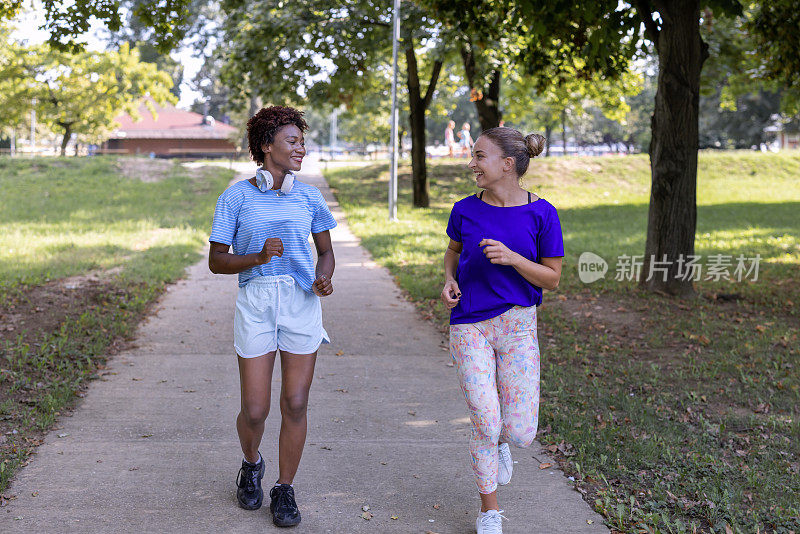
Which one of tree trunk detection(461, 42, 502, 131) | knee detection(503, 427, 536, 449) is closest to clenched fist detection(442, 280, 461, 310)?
knee detection(503, 427, 536, 449)

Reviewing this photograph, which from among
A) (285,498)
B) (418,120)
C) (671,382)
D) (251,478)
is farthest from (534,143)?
(418,120)

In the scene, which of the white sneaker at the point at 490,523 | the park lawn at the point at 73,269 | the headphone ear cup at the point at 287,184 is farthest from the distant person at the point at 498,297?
the park lawn at the point at 73,269

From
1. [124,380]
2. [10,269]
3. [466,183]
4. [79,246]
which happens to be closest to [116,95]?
[466,183]

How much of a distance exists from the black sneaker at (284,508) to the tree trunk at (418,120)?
18745mm

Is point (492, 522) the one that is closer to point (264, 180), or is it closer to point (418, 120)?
point (264, 180)

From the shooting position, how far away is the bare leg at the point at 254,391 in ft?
13.0

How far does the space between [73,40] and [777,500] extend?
30.1 ft

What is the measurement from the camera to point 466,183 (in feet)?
96.5

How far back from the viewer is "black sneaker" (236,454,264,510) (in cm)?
422

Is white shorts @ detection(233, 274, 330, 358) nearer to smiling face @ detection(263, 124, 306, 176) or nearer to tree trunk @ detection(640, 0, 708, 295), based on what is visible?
smiling face @ detection(263, 124, 306, 176)

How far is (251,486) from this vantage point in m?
4.23

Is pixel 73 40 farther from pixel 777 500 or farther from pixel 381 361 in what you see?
pixel 777 500

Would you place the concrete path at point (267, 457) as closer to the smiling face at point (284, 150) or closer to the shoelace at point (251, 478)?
the shoelace at point (251, 478)

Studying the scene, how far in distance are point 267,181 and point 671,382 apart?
429 cm
